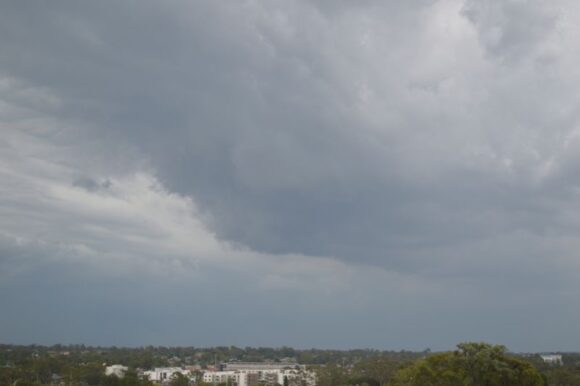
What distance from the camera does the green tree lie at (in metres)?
61.0

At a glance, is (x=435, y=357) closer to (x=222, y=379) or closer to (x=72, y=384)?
(x=72, y=384)

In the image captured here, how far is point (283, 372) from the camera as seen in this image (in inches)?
6506

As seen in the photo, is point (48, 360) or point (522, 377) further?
point (48, 360)

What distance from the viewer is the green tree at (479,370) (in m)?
61.0

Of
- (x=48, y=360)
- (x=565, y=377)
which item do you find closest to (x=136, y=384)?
(x=48, y=360)

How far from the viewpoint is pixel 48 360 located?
425ft

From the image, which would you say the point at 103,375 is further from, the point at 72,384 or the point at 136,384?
the point at 136,384

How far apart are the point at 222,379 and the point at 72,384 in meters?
53.8

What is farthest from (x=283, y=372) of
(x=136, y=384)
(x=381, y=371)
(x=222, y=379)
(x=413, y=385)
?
(x=413, y=385)

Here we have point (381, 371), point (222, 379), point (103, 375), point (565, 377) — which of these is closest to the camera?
point (565, 377)

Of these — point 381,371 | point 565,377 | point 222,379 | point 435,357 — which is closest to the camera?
point 435,357

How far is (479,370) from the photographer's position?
61562 millimetres

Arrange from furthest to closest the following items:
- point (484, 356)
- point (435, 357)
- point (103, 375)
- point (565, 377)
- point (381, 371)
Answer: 1. point (381, 371)
2. point (103, 375)
3. point (565, 377)
4. point (435, 357)
5. point (484, 356)

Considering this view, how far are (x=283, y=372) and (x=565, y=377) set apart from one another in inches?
3251
